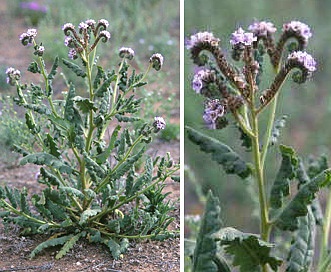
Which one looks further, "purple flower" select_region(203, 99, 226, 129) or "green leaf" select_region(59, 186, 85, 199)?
"green leaf" select_region(59, 186, 85, 199)

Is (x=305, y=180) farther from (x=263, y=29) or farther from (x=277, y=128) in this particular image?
(x=263, y=29)

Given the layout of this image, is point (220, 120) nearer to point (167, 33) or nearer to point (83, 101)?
point (83, 101)

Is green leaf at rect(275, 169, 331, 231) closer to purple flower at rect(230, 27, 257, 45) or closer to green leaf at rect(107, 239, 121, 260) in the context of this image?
purple flower at rect(230, 27, 257, 45)

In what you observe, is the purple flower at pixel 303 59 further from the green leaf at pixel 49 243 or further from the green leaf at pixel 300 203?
the green leaf at pixel 49 243

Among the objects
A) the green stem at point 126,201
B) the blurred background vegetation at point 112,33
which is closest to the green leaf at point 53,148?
the green stem at point 126,201

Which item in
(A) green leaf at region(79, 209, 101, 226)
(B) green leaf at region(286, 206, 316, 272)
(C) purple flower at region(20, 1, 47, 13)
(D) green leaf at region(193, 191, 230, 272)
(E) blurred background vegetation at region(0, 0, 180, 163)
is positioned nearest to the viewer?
(D) green leaf at region(193, 191, 230, 272)

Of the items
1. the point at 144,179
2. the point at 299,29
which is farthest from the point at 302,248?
the point at 144,179

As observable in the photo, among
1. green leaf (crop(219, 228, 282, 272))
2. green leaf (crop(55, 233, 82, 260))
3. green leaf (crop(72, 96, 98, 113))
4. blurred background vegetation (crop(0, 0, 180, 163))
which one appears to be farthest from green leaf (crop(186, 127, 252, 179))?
blurred background vegetation (crop(0, 0, 180, 163))
